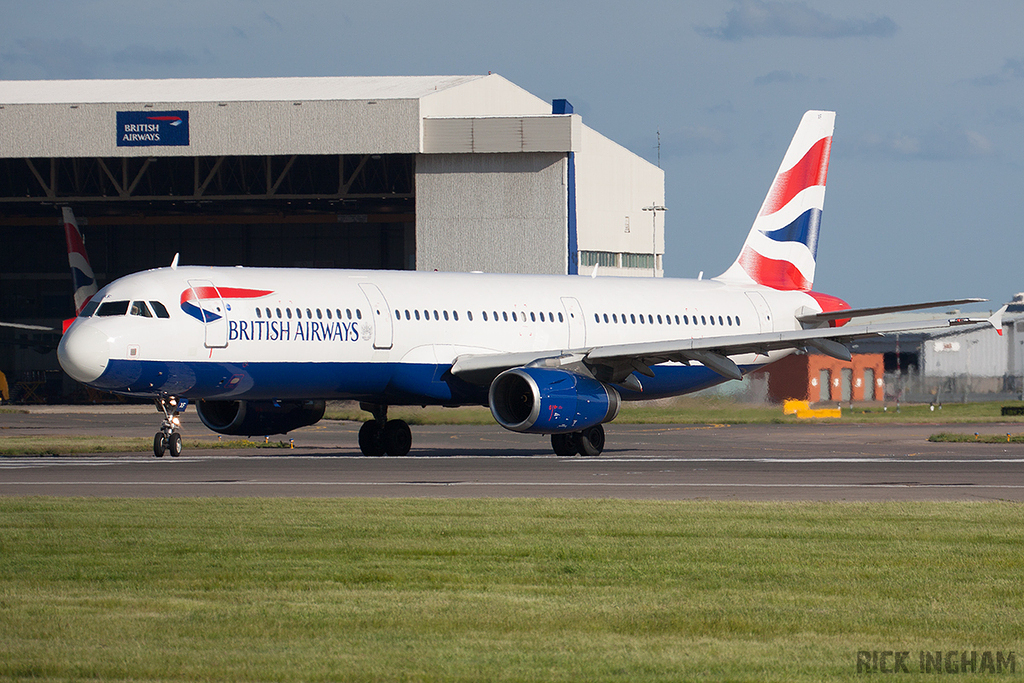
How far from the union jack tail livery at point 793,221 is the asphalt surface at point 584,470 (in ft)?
13.9

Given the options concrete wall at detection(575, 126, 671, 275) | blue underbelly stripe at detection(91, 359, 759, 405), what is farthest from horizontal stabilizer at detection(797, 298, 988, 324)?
concrete wall at detection(575, 126, 671, 275)

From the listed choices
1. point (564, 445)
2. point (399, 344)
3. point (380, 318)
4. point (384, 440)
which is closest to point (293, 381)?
point (380, 318)

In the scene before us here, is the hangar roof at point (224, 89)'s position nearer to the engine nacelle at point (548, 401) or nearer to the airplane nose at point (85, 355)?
the engine nacelle at point (548, 401)

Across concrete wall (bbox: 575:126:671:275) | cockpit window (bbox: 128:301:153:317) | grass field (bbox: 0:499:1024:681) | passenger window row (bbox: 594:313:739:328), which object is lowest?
grass field (bbox: 0:499:1024:681)

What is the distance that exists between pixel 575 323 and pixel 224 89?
34.9 m

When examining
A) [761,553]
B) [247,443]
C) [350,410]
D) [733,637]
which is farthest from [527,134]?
[733,637]

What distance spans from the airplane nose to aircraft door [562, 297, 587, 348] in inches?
419

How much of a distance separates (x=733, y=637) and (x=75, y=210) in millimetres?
67892

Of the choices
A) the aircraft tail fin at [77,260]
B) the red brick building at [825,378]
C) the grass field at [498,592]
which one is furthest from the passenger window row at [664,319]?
the aircraft tail fin at [77,260]

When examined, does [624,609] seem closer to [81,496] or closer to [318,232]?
[81,496]

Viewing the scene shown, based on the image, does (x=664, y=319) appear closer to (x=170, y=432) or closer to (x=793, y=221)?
(x=793, y=221)

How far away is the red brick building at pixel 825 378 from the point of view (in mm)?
46188

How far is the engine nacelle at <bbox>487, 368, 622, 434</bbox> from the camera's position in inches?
1024

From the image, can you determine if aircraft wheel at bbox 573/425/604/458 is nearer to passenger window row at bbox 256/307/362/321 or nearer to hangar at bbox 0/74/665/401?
passenger window row at bbox 256/307/362/321
